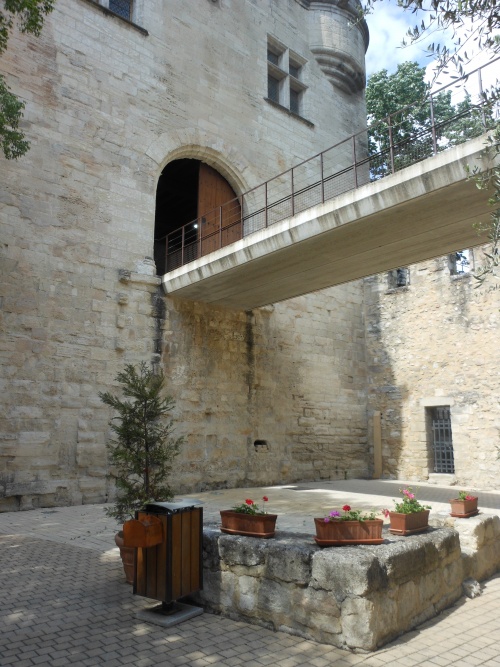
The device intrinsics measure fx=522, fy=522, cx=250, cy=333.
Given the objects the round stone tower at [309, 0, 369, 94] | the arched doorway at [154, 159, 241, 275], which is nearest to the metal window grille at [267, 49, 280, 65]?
the round stone tower at [309, 0, 369, 94]

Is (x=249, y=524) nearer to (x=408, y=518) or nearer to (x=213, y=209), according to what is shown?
(x=408, y=518)

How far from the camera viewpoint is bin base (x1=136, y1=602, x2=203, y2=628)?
3.58 metres

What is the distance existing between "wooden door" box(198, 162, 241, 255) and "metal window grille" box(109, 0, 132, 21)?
3.44 meters

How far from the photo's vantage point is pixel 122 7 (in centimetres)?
1121

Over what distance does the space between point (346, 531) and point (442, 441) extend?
9.64 m

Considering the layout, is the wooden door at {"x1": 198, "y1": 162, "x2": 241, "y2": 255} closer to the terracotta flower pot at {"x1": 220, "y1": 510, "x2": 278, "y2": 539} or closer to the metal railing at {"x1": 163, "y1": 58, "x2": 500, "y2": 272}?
the metal railing at {"x1": 163, "y1": 58, "x2": 500, "y2": 272}

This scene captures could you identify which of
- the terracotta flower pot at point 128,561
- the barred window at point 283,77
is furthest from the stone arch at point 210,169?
the terracotta flower pot at point 128,561

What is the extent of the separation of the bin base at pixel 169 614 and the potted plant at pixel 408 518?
162 cm

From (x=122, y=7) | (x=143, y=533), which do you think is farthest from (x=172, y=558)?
(x=122, y=7)

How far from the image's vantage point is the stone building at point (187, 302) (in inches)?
334

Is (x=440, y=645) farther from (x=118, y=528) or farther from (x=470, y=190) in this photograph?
(x=470, y=190)

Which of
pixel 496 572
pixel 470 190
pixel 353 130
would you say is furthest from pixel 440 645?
pixel 353 130

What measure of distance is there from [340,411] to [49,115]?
30.3 ft

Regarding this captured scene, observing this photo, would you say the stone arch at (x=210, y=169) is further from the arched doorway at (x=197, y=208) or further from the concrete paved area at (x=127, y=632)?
the concrete paved area at (x=127, y=632)
